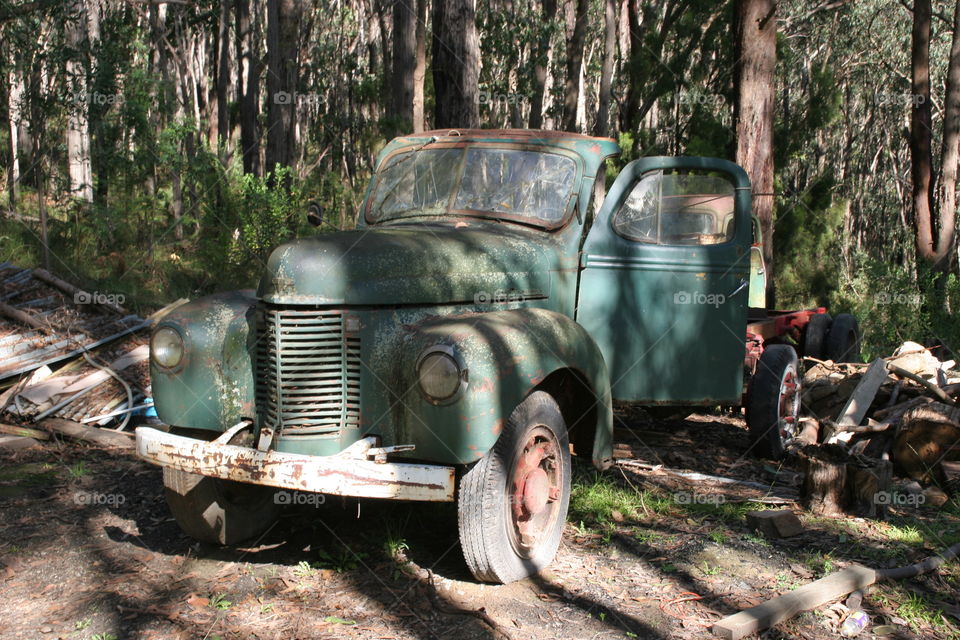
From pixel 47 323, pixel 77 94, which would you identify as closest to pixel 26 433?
pixel 47 323

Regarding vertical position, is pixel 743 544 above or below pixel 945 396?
below

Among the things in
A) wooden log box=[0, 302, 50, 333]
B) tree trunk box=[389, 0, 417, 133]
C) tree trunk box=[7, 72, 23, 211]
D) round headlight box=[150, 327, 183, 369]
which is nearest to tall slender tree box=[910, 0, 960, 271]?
tree trunk box=[389, 0, 417, 133]

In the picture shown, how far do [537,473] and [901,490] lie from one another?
3.14 meters

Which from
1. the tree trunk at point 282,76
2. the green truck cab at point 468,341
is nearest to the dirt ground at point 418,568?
the green truck cab at point 468,341

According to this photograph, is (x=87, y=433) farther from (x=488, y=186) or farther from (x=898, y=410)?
(x=898, y=410)

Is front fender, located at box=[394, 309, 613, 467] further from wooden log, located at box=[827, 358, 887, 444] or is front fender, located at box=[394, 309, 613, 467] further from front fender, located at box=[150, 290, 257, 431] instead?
wooden log, located at box=[827, 358, 887, 444]

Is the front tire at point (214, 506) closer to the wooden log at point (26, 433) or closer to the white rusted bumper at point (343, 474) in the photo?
the white rusted bumper at point (343, 474)

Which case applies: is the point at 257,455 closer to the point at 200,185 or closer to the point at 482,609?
the point at 482,609

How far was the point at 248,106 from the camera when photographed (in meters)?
22.0

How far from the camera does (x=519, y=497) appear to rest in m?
4.41

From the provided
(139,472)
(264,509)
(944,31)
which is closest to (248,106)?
(139,472)

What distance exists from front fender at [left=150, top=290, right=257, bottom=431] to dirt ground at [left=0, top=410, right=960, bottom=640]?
2.78 feet

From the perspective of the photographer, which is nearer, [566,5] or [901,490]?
[901,490]

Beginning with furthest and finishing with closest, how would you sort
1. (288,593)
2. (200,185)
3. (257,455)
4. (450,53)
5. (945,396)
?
(200,185)
(450,53)
(945,396)
(288,593)
(257,455)
